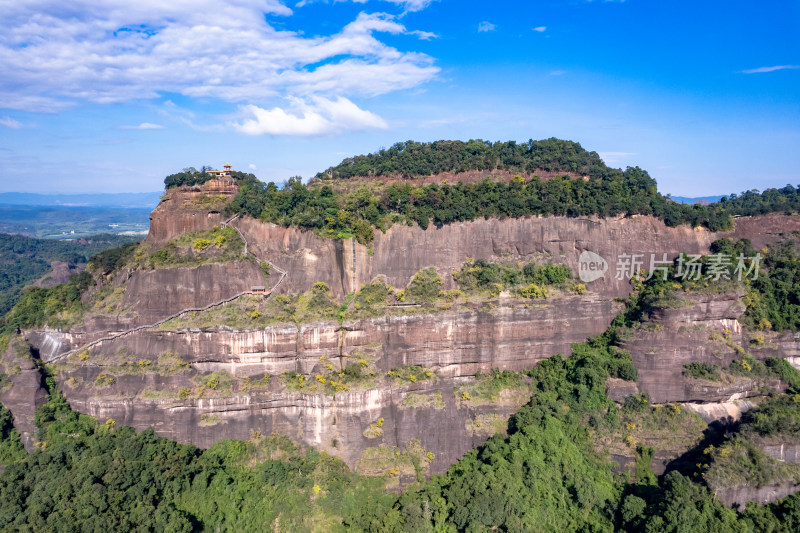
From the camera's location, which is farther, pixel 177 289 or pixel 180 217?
pixel 180 217

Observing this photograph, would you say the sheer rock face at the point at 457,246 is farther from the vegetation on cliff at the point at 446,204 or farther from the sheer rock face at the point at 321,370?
the sheer rock face at the point at 321,370

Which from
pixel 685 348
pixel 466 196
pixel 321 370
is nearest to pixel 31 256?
pixel 321 370

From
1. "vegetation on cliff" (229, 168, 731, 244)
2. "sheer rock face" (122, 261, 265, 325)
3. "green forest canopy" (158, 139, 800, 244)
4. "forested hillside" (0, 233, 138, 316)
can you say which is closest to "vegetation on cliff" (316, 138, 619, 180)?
"green forest canopy" (158, 139, 800, 244)

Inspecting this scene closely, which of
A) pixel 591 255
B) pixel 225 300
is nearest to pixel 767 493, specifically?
pixel 591 255

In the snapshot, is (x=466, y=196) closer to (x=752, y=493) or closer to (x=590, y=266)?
(x=590, y=266)

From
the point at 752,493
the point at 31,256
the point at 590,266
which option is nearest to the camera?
the point at 752,493

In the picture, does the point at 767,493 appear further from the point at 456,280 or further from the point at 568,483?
the point at 456,280

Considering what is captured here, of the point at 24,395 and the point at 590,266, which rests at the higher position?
the point at 590,266

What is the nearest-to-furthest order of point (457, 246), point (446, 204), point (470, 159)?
point (457, 246), point (446, 204), point (470, 159)
